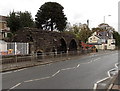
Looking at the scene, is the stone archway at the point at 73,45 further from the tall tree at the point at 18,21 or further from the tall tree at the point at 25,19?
the tall tree at the point at 25,19

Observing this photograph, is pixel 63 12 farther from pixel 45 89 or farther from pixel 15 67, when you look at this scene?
pixel 45 89

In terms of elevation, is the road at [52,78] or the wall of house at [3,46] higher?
the wall of house at [3,46]

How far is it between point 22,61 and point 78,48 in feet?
72.3

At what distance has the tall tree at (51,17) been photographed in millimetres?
58031

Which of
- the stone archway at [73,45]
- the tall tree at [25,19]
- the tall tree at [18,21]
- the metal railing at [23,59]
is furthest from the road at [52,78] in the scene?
the tall tree at [25,19]

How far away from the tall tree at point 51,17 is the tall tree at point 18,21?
3299 millimetres

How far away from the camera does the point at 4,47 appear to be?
2242 cm

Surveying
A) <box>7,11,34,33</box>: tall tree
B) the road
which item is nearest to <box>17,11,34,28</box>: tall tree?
<box>7,11,34,33</box>: tall tree

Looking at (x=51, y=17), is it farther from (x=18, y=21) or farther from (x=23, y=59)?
(x=23, y=59)

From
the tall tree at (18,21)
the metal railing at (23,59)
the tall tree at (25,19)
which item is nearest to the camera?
the metal railing at (23,59)

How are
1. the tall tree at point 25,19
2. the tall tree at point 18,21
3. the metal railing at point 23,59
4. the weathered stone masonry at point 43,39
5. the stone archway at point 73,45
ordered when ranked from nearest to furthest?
the metal railing at point 23,59 < the weathered stone masonry at point 43,39 < the stone archway at point 73,45 < the tall tree at point 18,21 < the tall tree at point 25,19

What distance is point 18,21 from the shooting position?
176 feet

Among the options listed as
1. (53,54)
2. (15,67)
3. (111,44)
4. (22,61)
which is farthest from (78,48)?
(111,44)

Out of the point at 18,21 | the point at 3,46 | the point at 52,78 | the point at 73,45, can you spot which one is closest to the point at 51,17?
the point at 18,21
